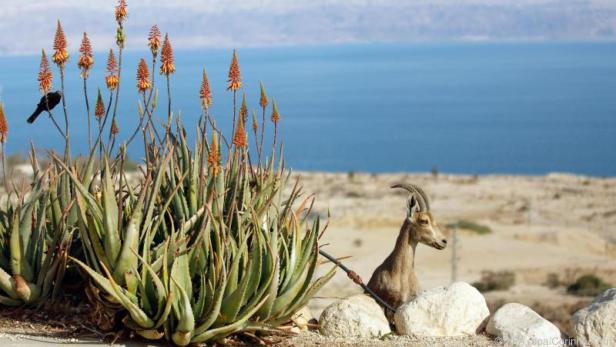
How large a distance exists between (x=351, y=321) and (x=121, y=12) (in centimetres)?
272

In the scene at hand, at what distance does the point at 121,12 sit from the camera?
6.71m

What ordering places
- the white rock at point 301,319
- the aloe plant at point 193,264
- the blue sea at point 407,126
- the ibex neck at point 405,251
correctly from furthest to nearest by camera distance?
1. the blue sea at point 407,126
2. the ibex neck at point 405,251
3. the white rock at point 301,319
4. the aloe plant at point 193,264

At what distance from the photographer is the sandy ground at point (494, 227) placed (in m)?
27.6

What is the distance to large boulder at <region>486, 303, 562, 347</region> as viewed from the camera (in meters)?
7.26

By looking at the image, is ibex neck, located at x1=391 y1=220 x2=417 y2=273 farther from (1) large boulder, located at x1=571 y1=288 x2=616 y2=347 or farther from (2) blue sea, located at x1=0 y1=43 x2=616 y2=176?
(2) blue sea, located at x1=0 y1=43 x2=616 y2=176

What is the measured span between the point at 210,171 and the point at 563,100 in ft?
614

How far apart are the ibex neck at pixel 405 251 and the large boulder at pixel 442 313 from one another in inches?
15.1

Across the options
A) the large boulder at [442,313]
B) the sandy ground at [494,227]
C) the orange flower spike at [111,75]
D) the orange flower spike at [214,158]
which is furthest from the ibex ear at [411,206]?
the sandy ground at [494,227]

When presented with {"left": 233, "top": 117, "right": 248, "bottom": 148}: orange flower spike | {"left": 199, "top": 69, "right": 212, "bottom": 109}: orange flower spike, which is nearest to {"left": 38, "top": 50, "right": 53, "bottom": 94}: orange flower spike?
{"left": 199, "top": 69, "right": 212, "bottom": 109}: orange flower spike

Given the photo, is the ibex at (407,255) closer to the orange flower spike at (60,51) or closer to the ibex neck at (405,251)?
the ibex neck at (405,251)

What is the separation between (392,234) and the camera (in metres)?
33.7

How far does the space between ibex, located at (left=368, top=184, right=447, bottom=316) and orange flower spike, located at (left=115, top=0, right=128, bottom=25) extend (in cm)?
247

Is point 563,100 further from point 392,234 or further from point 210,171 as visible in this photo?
point 210,171

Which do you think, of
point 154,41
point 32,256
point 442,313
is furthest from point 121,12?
point 442,313
